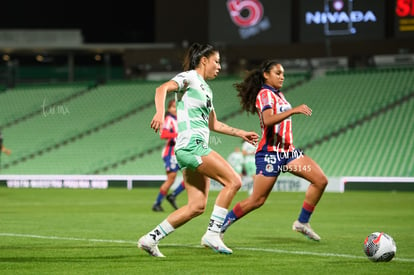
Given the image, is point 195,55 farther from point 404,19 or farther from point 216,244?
point 404,19

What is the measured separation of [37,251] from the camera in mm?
10898

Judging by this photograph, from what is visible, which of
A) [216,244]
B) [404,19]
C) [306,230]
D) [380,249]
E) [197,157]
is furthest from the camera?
[404,19]

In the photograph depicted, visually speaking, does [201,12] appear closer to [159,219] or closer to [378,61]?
[378,61]

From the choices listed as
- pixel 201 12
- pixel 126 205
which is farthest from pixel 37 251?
pixel 201 12

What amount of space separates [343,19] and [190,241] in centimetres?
2881

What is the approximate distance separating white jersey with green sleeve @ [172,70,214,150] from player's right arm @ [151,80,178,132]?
1.28 ft

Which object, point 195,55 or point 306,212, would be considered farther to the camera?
point 306,212

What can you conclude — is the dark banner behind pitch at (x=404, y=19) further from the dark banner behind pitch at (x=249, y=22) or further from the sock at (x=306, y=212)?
the sock at (x=306, y=212)

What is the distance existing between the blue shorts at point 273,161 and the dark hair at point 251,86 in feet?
2.06

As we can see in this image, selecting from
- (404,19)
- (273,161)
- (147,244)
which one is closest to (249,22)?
(404,19)

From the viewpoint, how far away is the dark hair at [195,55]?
10414mm

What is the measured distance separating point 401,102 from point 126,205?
691 inches

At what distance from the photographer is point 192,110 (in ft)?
33.2

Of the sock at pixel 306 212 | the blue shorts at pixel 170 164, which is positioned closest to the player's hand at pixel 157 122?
the sock at pixel 306 212
